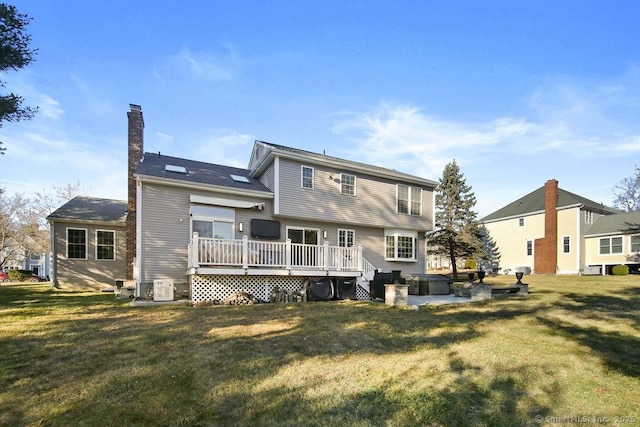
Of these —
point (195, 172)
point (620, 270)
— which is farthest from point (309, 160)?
point (620, 270)

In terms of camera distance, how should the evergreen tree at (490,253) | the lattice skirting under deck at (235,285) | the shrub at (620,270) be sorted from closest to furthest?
the lattice skirting under deck at (235,285)
the shrub at (620,270)
the evergreen tree at (490,253)

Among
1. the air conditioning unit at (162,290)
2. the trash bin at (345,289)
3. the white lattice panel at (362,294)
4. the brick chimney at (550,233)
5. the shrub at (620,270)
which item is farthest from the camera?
the brick chimney at (550,233)

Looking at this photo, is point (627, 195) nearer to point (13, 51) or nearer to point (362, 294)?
point (362, 294)

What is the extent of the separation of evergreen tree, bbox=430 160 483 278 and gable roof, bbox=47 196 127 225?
65.3 feet

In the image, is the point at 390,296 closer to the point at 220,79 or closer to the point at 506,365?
the point at 506,365

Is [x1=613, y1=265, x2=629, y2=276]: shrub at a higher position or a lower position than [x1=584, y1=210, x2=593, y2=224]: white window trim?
lower

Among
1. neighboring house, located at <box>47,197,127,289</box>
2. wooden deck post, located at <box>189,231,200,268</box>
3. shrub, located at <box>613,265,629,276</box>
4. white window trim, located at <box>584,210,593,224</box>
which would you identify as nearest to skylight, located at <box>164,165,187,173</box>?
wooden deck post, located at <box>189,231,200,268</box>

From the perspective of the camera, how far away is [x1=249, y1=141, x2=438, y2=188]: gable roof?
14.0m

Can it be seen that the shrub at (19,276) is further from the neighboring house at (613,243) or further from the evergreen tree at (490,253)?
the neighboring house at (613,243)

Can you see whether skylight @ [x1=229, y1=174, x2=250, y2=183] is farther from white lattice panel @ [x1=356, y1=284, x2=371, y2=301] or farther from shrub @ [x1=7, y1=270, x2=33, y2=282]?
shrub @ [x1=7, y1=270, x2=33, y2=282]

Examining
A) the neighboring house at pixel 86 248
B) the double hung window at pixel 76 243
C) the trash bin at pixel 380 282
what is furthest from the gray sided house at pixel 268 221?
the double hung window at pixel 76 243

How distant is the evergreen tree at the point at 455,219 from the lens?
2256 cm

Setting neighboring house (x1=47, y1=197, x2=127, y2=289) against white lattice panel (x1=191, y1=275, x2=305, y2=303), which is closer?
white lattice panel (x1=191, y1=275, x2=305, y2=303)

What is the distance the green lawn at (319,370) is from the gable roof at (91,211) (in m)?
10.8
